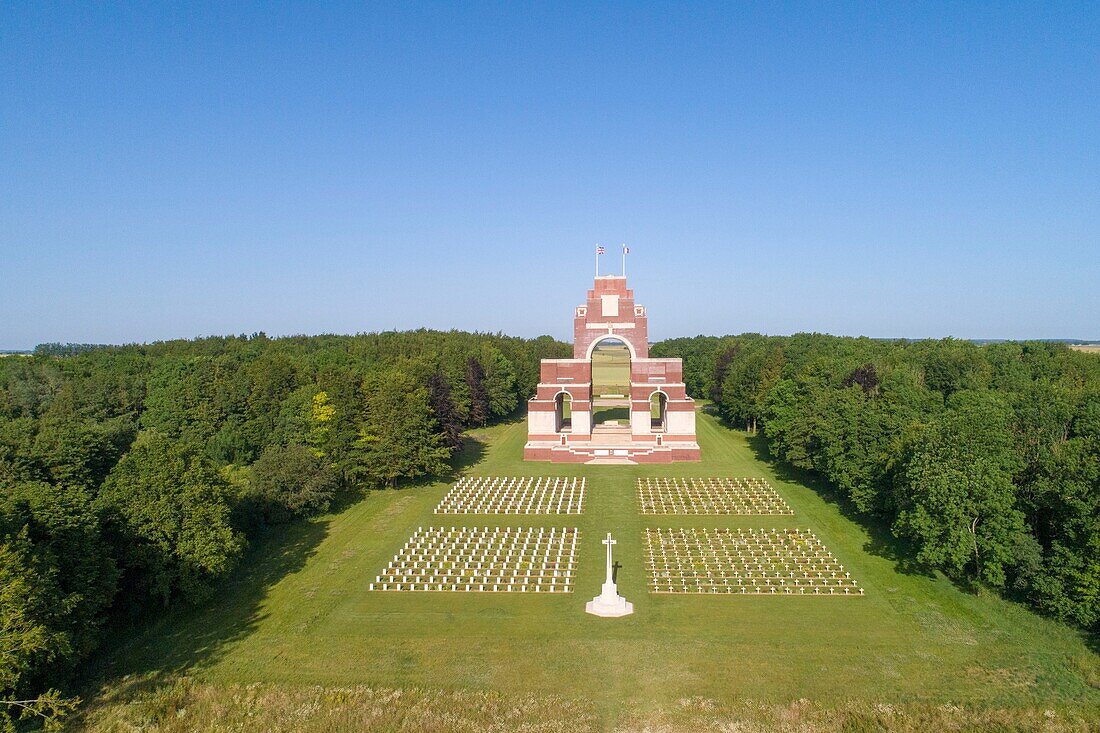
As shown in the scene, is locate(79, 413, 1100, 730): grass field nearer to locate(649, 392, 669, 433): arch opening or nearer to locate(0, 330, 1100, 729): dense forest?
locate(0, 330, 1100, 729): dense forest

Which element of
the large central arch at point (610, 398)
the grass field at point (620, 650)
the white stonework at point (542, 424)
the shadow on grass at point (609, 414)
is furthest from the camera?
the shadow on grass at point (609, 414)

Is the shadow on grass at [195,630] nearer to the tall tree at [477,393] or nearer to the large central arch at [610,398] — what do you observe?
the large central arch at [610,398]

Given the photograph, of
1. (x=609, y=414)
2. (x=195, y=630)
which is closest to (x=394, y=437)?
(x=195, y=630)

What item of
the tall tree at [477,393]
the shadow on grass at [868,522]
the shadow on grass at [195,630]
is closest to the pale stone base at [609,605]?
the shadow on grass at [195,630]

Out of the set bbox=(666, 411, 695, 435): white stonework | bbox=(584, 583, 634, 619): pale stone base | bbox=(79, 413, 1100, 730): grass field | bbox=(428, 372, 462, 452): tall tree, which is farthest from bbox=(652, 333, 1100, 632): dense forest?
bbox=(428, 372, 462, 452): tall tree

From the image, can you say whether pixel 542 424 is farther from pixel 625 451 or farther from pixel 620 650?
pixel 620 650

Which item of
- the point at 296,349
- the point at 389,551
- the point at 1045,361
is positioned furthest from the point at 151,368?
the point at 1045,361

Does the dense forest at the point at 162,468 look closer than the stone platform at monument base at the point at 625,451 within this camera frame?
Yes
